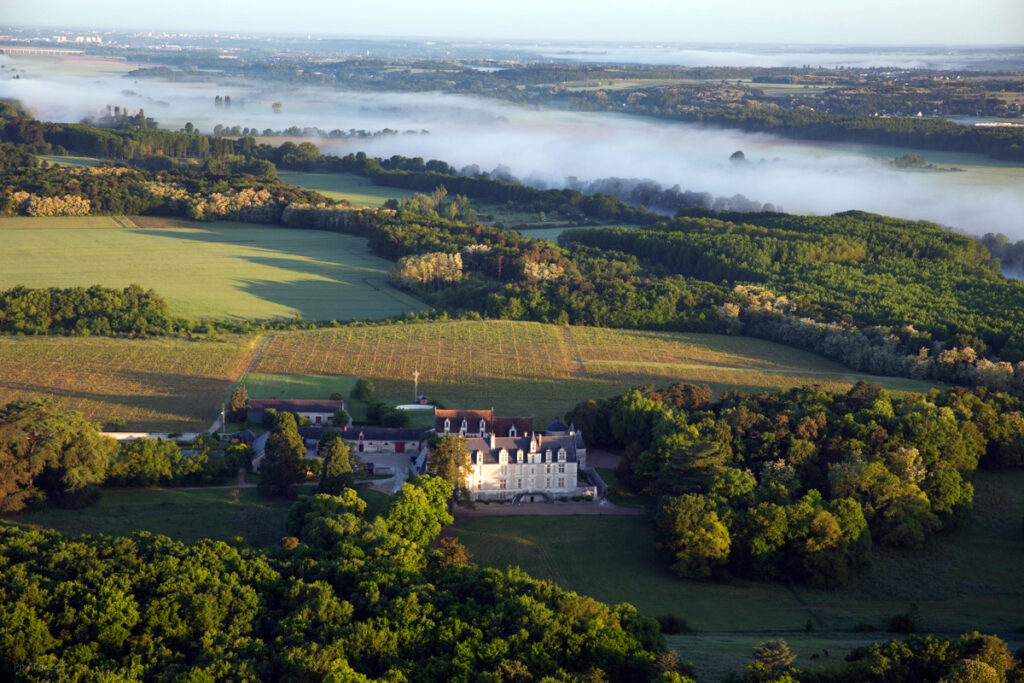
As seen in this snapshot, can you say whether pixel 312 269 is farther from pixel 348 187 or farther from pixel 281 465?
pixel 348 187

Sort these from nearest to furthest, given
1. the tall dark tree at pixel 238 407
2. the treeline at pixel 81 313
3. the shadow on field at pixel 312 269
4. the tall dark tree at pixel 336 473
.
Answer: the tall dark tree at pixel 336 473
the tall dark tree at pixel 238 407
the treeline at pixel 81 313
the shadow on field at pixel 312 269

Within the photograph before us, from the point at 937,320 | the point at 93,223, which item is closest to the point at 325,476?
the point at 937,320

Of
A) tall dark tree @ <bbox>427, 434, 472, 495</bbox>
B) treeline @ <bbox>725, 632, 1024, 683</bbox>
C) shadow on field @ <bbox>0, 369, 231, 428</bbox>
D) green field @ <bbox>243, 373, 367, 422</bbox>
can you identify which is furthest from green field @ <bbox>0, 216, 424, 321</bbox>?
Answer: treeline @ <bbox>725, 632, 1024, 683</bbox>

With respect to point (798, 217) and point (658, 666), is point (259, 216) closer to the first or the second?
point (798, 217)

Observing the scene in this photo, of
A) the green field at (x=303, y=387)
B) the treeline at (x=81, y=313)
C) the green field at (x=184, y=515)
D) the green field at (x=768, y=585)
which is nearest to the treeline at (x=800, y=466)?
the green field at (x=768, y=585)

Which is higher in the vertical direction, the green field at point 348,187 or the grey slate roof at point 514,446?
the green field at point 348,187

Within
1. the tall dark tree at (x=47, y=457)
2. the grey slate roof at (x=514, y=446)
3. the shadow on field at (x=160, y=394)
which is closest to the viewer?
the tall dark tree at (x=47, y=457)

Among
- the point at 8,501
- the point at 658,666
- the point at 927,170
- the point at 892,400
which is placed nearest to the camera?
the point at 658,666

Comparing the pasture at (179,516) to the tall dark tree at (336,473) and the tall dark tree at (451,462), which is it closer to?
the tall dark tree at (336,473)
